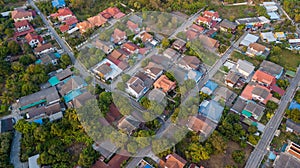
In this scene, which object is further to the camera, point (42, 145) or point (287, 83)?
point (287, 83)

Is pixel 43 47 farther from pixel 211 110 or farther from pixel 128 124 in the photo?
pixel 211 110

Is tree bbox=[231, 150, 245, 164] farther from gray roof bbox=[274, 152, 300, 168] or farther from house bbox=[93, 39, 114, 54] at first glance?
house bbox=[93, 39, 114, 54]

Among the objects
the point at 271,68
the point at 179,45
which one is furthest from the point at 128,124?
the point at 271,68

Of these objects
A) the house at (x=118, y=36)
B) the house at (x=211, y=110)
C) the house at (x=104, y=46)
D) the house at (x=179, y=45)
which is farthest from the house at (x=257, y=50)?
the house at (x=104, y=46)

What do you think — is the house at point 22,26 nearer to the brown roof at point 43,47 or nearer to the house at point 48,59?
the brown roof at point 43,47

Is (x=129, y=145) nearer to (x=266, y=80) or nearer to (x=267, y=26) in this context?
(x=266, y=80)

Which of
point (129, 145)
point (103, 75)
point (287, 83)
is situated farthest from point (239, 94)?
point (103, 75)
